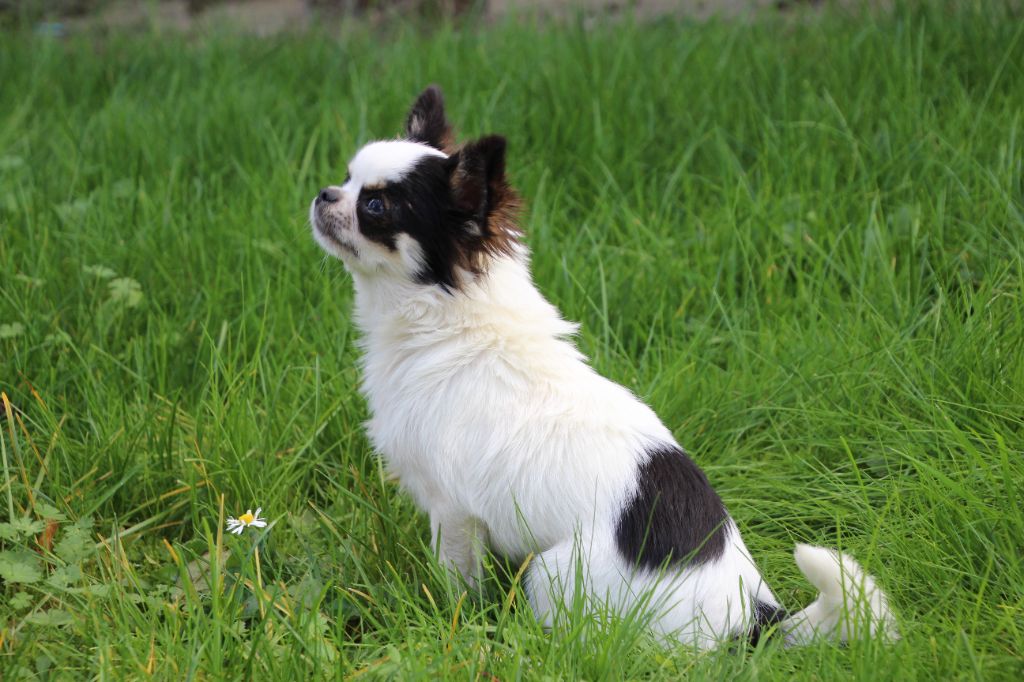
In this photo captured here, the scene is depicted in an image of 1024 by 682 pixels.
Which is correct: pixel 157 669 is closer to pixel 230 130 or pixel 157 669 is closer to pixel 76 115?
pixel 230 130

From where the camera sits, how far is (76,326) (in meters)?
3.14

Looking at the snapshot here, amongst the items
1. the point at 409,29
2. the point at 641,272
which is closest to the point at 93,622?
the point at 641,272

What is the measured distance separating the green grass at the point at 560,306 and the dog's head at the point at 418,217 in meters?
0.56

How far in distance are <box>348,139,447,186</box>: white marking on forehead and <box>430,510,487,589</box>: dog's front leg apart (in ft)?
2.51

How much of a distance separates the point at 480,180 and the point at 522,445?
0.58m

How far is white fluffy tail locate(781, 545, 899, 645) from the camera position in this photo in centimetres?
188

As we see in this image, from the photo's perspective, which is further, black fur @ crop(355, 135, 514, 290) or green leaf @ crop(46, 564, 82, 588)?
black fur @ crop(355, 135, 514, 290)

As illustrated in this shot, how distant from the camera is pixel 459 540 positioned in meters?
2.27

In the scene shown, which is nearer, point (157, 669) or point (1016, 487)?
point (157, 669)

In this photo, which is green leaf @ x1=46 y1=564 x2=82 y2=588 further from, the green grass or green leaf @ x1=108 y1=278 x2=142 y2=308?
green leaf @ x1=108 y1=278 x2=142 y2=308

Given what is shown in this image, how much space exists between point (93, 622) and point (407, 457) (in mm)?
724

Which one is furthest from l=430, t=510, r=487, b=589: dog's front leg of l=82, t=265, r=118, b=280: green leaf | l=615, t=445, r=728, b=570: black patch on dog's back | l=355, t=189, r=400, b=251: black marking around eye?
l=82, t=265, r=118, b=280: green leaf

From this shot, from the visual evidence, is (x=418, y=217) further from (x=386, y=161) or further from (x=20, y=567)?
(x=20, y=567)

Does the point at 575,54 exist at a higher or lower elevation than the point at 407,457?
higher
